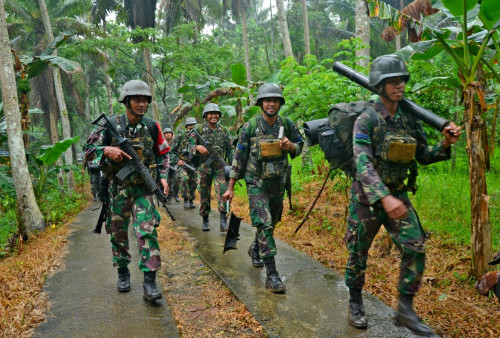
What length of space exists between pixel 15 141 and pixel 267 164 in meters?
5.09

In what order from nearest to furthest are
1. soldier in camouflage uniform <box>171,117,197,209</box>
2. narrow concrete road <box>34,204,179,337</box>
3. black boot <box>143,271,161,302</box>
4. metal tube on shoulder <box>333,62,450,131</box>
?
metal tube on shoulder <box>333,62,450,131</box>
narrow concrete road <box>34,204,179,337</box>
black boot <box>143,271,161,302</box>
soldier in camouflage uniform <box>171,117,197,209</box>

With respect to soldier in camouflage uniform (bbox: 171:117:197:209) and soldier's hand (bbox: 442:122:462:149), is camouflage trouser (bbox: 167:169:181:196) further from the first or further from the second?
soldier's hand (bbox: 442:122:462:149)

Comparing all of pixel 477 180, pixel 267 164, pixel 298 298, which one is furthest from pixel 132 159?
pixel 477 180

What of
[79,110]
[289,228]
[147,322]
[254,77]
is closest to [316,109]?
[289,228]

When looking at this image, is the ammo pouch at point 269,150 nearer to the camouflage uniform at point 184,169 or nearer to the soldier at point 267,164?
the soldier at point 267,164

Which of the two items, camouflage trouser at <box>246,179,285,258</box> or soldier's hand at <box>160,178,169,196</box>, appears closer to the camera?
camouflage trouser at <box>246,179,285,258</box>

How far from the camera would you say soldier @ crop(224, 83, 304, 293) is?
13.4 ft

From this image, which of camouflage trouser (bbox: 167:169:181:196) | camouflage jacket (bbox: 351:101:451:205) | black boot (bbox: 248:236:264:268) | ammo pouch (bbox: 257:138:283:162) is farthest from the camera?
camouflage trouser (bbox: 167:169:181:196)

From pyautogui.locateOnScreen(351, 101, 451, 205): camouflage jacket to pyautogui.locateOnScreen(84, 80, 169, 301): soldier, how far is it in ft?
6.97

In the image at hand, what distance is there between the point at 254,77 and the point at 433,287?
82.4 ft

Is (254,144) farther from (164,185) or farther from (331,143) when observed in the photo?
(331,143)

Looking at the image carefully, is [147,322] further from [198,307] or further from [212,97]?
[212,97]

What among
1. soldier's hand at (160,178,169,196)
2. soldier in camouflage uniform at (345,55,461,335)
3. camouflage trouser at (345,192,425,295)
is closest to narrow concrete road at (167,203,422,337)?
soldier in camouflage uniform at (345,55,461,335)

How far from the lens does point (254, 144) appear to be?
4.43m
